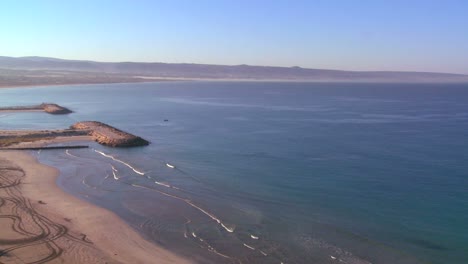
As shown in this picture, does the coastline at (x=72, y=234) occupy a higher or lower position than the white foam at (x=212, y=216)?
lower

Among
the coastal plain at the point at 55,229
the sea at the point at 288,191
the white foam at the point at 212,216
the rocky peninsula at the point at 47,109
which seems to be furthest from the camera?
the rocky peninsula at the point at 47,109

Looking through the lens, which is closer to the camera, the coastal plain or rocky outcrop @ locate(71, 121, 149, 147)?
the coastal plain

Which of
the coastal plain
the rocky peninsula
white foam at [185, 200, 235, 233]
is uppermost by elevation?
white foam at [185, 200, 235, 233]

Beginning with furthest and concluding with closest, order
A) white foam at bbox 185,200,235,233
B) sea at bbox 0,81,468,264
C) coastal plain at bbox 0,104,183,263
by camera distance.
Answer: white foam at bbox 185,200,235,233
sea at bbox 0,81,468,264
coastal plain at bbox 0,104,183,263

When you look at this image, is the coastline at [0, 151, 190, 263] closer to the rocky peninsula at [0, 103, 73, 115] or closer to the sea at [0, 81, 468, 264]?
the sea at [0, 81, 468, 264]

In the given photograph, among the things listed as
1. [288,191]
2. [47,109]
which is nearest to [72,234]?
[288,191]

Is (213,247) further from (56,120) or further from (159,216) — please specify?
(56,120)

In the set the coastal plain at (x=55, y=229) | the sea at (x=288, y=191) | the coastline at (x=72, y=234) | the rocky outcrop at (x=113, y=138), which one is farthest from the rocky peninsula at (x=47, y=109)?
the coastline at (x=72, y=234)

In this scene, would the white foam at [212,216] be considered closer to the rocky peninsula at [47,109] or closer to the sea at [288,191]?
the sea at [288,191]

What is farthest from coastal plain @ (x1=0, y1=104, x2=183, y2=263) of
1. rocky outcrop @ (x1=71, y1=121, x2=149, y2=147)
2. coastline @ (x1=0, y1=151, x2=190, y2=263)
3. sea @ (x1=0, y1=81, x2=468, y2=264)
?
rocky outcrop @ (x1=71, y1=121, x2=149, y2=147)
